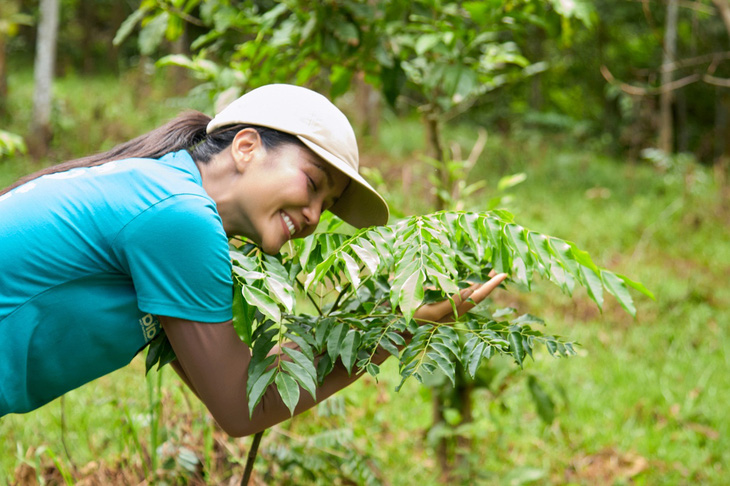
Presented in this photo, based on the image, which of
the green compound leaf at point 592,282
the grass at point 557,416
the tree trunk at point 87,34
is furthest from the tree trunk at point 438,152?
the tree trunk at point 87,34

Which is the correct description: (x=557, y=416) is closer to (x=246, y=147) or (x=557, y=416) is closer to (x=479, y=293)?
(x=479, y=293)

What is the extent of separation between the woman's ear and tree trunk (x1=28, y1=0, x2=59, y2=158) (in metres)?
7.95

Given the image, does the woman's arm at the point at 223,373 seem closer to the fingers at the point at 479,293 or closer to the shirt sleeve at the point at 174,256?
the shirt sleeve at the point at 174,256

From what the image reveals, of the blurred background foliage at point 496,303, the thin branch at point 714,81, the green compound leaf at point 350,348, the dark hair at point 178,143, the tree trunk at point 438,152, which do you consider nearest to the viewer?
the green compound leaf at point 350,348

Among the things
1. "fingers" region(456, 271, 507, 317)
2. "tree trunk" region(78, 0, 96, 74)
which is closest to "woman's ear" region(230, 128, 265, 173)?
"fingers" region(456, 271, 507, 317)

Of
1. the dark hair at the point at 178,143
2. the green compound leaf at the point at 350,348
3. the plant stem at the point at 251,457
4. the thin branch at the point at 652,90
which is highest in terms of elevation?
the dark hair at the point at 178,143

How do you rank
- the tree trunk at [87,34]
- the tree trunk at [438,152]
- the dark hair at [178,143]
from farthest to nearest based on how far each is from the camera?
the tree trunk at [87,34] < the tree trunk at [438,152] < the dark hair at [178,143]

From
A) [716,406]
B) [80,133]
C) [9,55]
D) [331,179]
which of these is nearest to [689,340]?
[716,406]

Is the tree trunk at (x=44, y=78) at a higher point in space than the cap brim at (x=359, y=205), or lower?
lower

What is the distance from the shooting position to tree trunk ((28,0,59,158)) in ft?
27.2

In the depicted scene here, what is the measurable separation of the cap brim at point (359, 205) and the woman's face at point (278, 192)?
5 cm

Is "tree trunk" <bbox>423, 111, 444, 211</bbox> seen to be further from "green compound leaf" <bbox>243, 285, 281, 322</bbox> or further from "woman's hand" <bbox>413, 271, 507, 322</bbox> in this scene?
"green compound leaf" <bbox>243, 285, 281, 322</bbox>

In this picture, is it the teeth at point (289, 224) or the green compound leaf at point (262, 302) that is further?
the teeth at point (289, 224)

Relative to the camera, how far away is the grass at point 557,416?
253 centimetres
